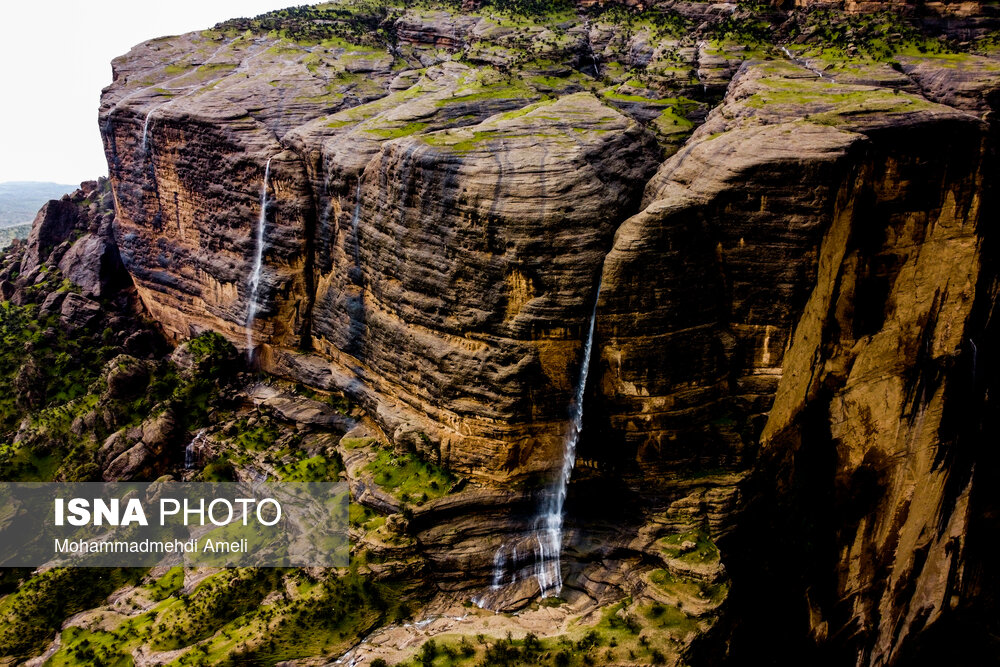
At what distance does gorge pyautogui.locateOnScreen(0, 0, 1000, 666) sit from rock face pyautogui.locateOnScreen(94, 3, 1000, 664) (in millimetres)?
123

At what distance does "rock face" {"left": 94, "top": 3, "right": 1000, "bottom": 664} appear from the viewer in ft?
83.8

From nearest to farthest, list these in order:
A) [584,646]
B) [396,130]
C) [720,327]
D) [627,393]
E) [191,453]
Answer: [584,646], [627,393], [720,327], [396,130], [191,453]

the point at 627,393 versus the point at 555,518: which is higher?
the point at 627,393

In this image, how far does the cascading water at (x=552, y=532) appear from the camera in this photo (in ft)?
89.8

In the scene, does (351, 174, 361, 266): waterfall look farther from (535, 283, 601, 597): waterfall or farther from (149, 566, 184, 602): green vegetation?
(149, 566, 184, 602): green vegetation

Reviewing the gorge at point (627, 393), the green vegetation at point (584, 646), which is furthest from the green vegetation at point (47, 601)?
the green vegetation at point (584, 646)

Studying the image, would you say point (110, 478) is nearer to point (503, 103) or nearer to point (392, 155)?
point (392, 155)

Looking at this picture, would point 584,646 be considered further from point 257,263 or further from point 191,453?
point 257,263

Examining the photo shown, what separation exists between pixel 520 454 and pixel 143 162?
32.9 metres

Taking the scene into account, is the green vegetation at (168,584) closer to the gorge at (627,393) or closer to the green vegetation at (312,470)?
the gorge at (627,393)

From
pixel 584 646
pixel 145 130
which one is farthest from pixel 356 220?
pixel 584 646

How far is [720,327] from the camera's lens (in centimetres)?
2648

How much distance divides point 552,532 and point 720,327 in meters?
10.6

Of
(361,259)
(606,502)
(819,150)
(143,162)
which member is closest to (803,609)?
(606,502)
